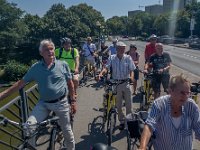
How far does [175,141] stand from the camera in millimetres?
3744

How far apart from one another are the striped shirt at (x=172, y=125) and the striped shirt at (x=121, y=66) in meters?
4.03

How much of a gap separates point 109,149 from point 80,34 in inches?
2204

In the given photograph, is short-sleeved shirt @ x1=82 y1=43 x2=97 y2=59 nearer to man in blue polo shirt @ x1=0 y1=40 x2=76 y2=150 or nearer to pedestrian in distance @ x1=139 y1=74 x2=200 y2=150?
man in blue polo shirt @ x1=0 y1=40 x2=76 y2=150

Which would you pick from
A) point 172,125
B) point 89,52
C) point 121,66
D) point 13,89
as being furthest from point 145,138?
point 89,52

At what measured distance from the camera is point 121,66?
25.6ft

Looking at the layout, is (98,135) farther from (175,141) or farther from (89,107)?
(175,141)

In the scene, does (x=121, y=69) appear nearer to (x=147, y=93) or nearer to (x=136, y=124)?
(x=147, y=93)

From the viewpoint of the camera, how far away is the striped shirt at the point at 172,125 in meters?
3.73

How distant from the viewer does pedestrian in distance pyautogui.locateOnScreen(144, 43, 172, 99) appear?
926cm

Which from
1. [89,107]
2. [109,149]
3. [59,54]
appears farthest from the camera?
[89,107]

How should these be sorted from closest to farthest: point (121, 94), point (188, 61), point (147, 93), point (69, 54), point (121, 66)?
point (121, 66), point (121, 94), point (69, 54), point (147, 93), point (188, 61)

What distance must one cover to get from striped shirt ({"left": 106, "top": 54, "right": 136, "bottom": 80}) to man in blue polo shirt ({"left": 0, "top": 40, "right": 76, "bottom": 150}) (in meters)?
2.18

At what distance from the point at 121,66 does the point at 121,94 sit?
2.14 feet

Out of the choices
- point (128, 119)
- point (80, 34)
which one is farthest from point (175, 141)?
point (80, 34)
